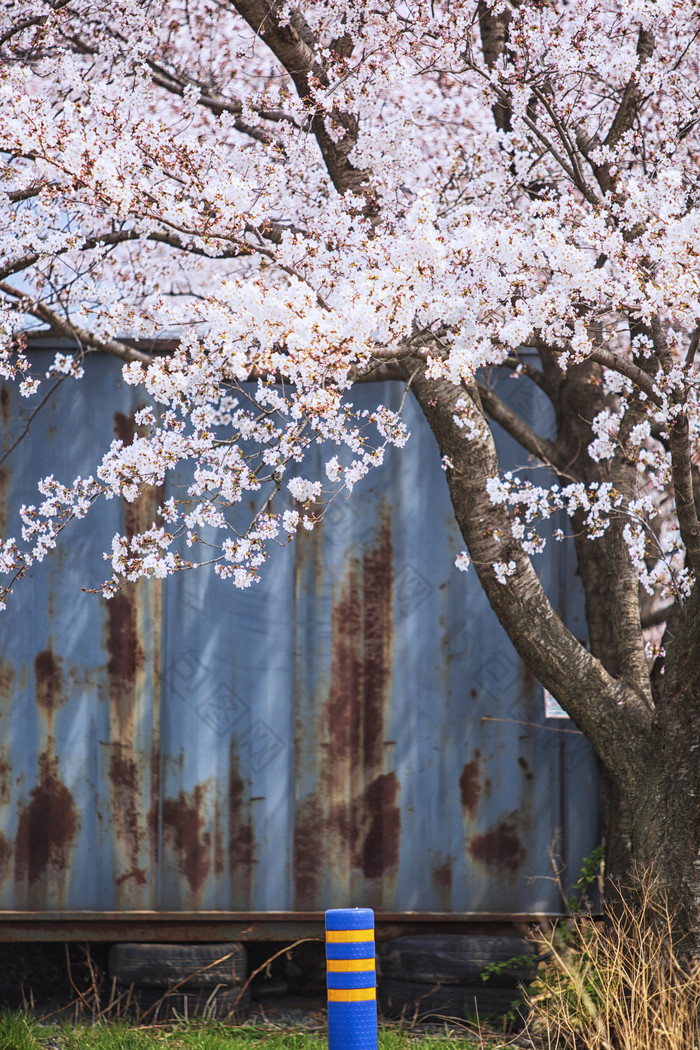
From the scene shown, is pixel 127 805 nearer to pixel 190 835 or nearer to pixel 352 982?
pixel 190 835

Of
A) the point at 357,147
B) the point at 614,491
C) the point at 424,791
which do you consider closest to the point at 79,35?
the point at 357,147

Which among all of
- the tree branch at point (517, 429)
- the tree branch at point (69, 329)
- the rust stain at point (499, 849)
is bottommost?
the rust stain at point (499, 849)

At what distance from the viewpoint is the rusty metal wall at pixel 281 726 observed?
4371 millimetres

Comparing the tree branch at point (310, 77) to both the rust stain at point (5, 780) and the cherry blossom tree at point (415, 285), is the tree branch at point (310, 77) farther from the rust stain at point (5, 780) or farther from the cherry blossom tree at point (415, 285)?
the rust stain at point (5, 780)

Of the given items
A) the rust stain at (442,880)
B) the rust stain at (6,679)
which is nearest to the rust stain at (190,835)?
→ the rust stain at (6,679)

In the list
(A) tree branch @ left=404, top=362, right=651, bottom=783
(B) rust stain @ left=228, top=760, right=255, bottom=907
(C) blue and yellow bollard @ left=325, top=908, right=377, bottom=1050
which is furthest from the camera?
(B) rust stain @ left=228, top=760, right=255, bottom=907

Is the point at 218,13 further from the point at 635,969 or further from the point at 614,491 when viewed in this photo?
the point at 635,969

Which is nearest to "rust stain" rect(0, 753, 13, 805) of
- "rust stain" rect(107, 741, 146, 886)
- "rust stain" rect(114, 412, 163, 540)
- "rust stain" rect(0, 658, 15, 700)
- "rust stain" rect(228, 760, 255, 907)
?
"rust stain" rect(0, 658, 15, 700)

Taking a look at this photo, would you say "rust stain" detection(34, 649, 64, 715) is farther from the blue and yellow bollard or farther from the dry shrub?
the dry shrub

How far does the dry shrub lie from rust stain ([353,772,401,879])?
0.90 m

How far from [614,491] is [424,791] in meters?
1.78

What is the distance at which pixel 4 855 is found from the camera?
4.35 meters

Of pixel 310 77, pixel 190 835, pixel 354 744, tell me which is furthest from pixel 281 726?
pixel 310 77

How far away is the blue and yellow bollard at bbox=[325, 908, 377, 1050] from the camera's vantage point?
262 cm
